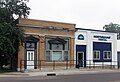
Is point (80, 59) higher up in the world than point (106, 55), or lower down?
lower down

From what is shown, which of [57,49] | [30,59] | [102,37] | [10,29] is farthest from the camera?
[102,37]

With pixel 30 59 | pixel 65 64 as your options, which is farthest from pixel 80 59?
pixel 30 59

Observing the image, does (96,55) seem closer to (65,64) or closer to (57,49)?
(65,64)

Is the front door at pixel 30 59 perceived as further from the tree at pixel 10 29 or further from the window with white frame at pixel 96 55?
the window with white frame at pixel 96 55

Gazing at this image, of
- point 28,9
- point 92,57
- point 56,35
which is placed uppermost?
point 28,9

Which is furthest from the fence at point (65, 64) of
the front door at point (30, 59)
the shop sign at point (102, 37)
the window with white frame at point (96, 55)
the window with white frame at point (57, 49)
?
the shop sign at point (102, 37)

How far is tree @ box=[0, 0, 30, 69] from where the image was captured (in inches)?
1384

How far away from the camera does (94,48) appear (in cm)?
4766

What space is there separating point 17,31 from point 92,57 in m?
15.4

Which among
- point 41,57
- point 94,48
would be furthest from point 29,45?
point 94,48

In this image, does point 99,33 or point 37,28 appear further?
point 99,33

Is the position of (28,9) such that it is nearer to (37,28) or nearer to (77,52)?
(37,28)

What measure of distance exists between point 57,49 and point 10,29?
9443 mm

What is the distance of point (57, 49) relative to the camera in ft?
141
